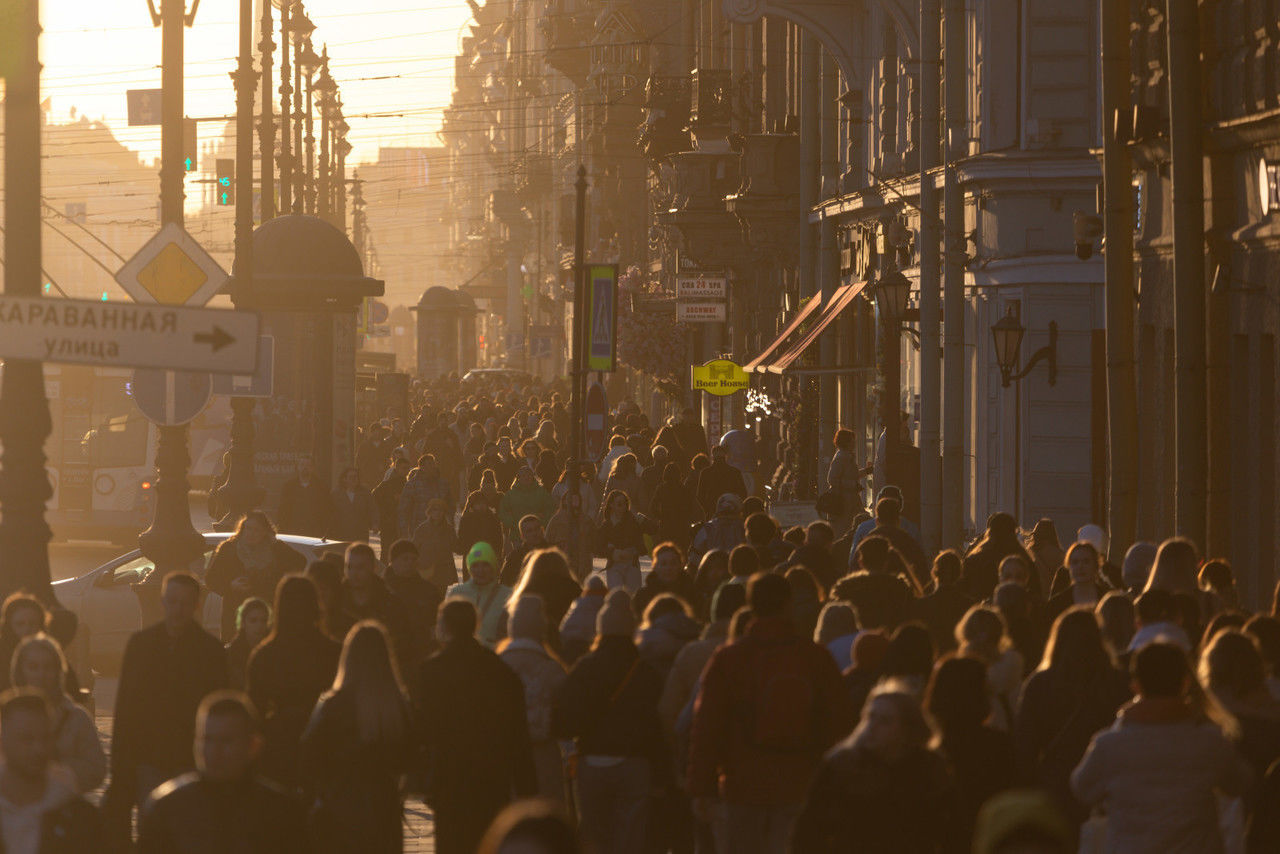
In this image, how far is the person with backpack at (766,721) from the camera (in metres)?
9.21

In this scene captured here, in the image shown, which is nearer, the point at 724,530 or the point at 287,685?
the point at 287,685

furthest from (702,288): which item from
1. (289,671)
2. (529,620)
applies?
(289,671)

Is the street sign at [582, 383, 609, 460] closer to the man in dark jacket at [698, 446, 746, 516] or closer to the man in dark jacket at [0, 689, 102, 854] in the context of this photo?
the man in dark jacket at [698, 446, 746, 516]

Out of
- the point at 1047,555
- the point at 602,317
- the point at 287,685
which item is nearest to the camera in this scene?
the point at 287,685

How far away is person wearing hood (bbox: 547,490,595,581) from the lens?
2083 centimetres

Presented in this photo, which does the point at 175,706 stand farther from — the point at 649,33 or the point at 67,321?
the point at 649,33

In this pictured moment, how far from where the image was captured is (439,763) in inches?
379

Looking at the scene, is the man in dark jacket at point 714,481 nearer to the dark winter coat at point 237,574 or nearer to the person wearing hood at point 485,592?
the dark winter coat at point 237,574

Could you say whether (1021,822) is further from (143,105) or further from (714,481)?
(143,105)

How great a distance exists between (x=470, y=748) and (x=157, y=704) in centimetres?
137

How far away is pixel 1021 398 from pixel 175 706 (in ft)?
60.5

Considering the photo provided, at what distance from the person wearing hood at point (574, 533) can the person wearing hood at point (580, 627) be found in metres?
7.92

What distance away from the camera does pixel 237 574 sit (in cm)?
1620

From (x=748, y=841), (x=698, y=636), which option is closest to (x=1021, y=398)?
(x=698, y=636)
